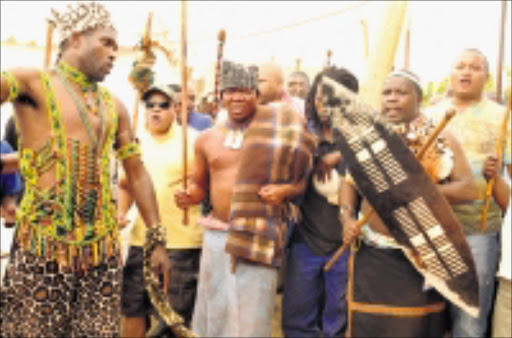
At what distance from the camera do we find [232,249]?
3.31 meters

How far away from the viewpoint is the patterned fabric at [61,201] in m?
2.49

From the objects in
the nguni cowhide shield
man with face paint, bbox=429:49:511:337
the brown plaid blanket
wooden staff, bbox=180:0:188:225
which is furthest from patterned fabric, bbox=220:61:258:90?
man with face paint, bbox=429:49:511:337

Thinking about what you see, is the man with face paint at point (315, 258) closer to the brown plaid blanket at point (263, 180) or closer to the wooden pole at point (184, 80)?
the brown plaid blanket at point (263, 180)

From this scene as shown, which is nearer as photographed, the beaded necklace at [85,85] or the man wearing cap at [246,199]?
the beaded necklace at [85,85]

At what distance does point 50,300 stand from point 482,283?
2563 mm

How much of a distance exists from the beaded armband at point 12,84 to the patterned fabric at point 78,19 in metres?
0.37

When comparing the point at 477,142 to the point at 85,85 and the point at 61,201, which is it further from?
the point at 61,201

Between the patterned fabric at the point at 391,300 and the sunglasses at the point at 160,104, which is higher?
the sunglasses at the point at 160,104

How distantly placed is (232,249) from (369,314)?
2.84 feet

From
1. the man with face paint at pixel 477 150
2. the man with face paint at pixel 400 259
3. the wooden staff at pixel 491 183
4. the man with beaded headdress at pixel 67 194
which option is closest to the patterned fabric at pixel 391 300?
the man with face paint at pixel 400 259

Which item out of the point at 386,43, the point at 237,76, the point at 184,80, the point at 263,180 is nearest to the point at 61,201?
A: the point at 263,180

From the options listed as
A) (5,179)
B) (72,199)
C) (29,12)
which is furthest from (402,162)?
(29,12)

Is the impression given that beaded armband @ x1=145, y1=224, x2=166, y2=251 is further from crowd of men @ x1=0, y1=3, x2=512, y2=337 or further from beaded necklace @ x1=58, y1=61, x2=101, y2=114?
beaded necklace @ x1=58, y1=61, x2=101, y2=114

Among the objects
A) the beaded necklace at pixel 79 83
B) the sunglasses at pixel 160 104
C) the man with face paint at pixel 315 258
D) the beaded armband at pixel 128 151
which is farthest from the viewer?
the sunglasses at pixel 160 104
